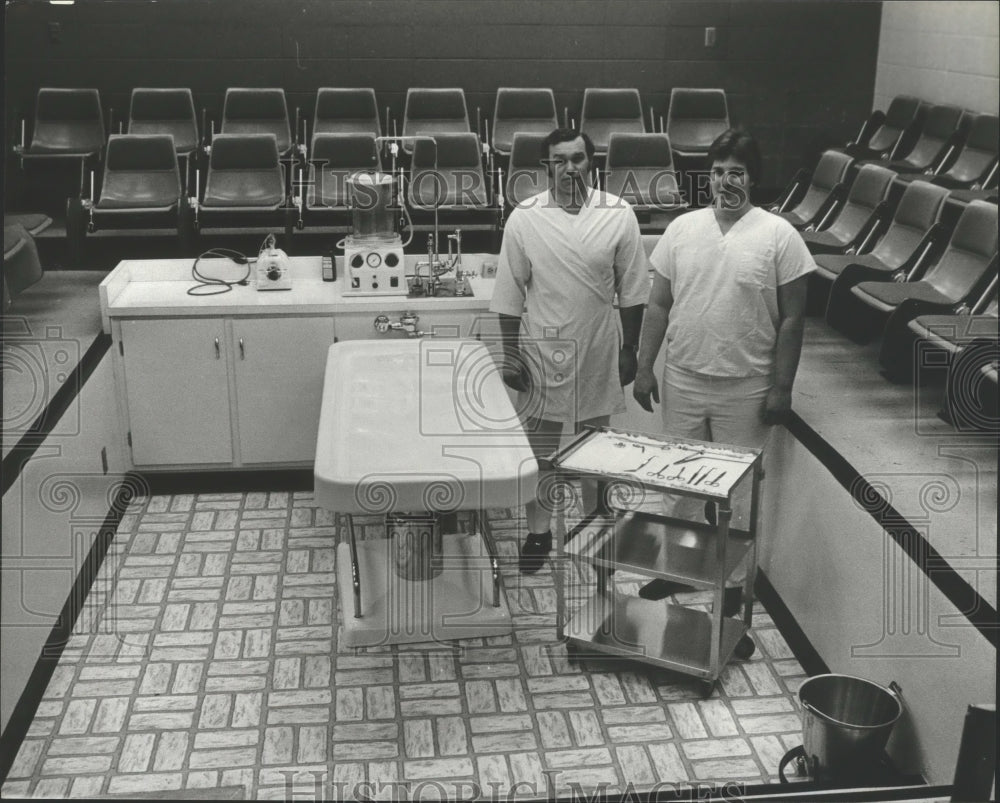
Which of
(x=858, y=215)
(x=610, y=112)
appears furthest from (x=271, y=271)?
(x=610, y=112)

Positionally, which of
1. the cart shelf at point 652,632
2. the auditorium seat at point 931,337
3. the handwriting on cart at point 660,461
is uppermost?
the auditorium seat at point 931,337

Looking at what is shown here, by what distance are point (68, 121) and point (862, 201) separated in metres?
4.95

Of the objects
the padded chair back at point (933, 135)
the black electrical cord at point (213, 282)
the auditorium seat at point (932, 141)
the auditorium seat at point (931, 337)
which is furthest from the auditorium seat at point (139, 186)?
the padded chair back at point (933, 135)

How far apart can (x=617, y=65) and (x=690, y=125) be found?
0.72m

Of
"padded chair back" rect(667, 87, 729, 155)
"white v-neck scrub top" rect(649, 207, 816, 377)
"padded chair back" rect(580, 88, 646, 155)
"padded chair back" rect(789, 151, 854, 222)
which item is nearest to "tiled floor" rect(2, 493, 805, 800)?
"white v-neck scrub top" rect(649, 207, 816, 377)

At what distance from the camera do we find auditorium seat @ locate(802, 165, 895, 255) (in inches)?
215

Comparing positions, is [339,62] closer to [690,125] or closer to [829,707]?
[690,125]

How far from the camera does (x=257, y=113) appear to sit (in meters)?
7.41

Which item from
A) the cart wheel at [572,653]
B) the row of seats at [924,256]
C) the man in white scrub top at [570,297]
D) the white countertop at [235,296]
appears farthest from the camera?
the white countertop at [235,296]

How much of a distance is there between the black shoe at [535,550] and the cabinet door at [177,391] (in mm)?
1310

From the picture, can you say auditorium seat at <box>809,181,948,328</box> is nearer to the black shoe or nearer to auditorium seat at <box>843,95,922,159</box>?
the black shoe

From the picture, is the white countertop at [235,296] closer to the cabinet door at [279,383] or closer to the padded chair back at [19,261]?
the cabinet door at [279,383]

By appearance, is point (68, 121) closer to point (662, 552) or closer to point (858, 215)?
point (858, 215)

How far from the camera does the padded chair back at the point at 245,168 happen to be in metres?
6.43
